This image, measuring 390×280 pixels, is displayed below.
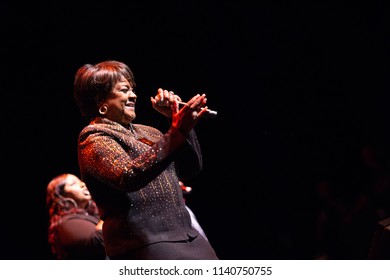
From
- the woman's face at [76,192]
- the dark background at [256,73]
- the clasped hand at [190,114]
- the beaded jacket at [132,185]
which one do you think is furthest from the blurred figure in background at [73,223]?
A: the clasped hand at [190,114]

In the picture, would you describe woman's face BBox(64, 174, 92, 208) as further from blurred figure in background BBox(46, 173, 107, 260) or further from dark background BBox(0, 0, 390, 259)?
dark background BBox(0, 0, 390, 259)

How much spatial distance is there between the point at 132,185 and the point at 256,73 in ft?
6.08

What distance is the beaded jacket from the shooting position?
1.82m

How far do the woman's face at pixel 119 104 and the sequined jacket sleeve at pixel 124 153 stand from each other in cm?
4

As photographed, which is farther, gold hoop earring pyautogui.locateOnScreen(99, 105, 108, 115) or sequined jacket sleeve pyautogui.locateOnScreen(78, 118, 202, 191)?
gold hoop earring pyautogui.locateOnScreen(99, 105, 108, 115)

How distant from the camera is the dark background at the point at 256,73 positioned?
3537mm

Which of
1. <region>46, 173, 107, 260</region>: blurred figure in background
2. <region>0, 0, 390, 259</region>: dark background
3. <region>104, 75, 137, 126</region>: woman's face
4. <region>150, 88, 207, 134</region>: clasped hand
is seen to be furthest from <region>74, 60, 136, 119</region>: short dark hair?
<region>0, 0, 390, 259</region>: dark background

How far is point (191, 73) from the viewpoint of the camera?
3582 mm

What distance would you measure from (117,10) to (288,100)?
111 centimetres

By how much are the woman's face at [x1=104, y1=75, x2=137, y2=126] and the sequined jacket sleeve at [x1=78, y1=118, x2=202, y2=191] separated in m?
0.04

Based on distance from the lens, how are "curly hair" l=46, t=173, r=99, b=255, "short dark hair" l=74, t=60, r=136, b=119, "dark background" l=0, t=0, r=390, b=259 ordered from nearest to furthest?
"short dark hair" l=74, t=60, r=136, b=119 → "curly hair" l=46, t=173, r=99, b=255 → "dark background" l=0, t=0, r=390, b=259

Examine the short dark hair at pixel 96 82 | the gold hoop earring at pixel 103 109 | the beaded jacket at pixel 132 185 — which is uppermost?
the short dark hair at pixel 96 82

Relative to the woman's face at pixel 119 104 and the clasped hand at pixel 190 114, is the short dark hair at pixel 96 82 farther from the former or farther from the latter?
the clasped hand at pixel 190 114

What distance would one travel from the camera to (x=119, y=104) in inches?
81.4
